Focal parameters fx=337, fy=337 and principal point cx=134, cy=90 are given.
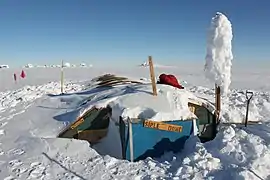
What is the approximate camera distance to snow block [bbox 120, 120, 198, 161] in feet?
19.9

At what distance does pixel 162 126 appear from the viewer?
20.2ft

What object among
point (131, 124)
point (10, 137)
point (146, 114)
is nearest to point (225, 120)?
point (146, 114)

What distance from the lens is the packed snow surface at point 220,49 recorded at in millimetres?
7023

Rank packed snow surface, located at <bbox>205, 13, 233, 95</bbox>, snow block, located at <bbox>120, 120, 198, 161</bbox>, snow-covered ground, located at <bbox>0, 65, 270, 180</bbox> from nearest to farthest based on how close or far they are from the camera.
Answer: snow-covered ground, located at <bbox>0, 65, 270, 180</bbox>, snow block, located at <bbox>120, 120, 198, 161</bbox>, packed snow surface, located at <bbox>205, 13, 233, 95</bbox>

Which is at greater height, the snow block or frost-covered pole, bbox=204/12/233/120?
frost-covered pole, bbox=204/12/233/120

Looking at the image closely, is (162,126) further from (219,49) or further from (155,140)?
(219,49)

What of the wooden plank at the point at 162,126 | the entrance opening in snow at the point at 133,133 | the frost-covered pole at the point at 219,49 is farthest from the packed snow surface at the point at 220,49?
the wooden plank at the point at 162,126

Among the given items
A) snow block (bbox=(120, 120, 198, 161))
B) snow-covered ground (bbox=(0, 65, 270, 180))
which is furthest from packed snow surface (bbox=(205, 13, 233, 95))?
snow block (bbox=(120, 120, 198, 161))

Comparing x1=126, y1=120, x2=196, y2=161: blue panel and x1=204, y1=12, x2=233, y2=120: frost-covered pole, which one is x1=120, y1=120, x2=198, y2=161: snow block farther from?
x1=204, y1=12, x2=233, y2=120: frost-covered pole

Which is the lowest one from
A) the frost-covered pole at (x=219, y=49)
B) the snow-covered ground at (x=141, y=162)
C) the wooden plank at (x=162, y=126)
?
the snow-covered ground at (x=141, y=162)

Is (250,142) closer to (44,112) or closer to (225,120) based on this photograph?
(225,120)

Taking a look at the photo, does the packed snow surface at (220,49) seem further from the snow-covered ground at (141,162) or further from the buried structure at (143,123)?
the snow-covered ground at (141,162)

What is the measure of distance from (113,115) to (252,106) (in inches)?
215

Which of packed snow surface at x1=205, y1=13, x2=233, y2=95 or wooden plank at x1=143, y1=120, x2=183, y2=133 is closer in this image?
wooden plank at x1=143, y1=120, x2=183, y2=133
